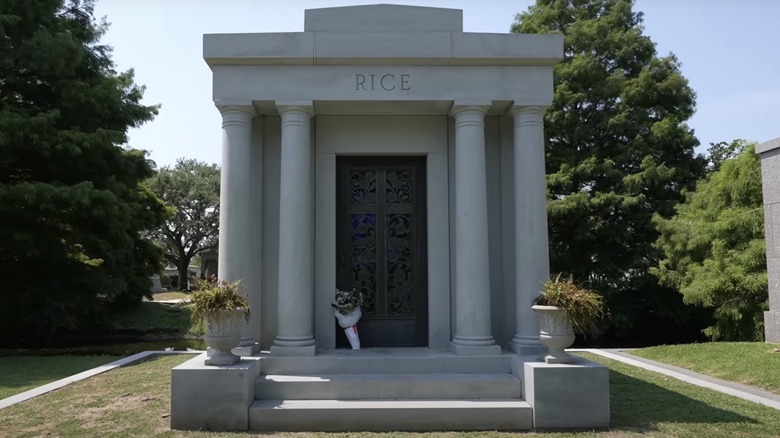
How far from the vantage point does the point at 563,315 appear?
634 centimetres

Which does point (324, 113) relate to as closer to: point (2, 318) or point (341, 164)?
point (341, 164)

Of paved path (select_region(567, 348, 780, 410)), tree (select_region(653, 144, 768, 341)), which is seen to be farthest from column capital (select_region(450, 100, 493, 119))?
tree (select_region(653, 144, 768, 341))

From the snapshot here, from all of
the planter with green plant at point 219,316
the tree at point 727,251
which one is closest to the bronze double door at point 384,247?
the planter with green plant at point 219,316

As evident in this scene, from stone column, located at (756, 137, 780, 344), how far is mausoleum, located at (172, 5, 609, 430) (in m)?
7.39

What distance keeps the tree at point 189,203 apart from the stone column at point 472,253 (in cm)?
3497

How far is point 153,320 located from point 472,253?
20.8m

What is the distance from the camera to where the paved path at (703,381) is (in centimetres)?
758

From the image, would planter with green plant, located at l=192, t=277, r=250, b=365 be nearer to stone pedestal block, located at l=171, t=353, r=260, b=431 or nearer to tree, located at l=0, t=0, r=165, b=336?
stone pedestal block, located at l=171, t=353, r=260, b=431

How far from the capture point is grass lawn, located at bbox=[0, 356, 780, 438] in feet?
19.5

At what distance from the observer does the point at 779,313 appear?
1187 cm

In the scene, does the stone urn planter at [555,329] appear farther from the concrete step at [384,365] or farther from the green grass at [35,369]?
the green grass at [35,369]

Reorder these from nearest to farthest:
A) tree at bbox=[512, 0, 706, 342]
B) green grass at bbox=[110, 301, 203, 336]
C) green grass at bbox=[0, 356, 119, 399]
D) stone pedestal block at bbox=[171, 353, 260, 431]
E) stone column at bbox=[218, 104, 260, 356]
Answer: stone pedestal block at bbox=[171, 353, 260, 431] → stone column at bbox=[218, 104, 260, 356] → green grass at bbox=[0, 356, 119, 399] → tree at bbox=[512, 0, 706, 342] → green grass at bbox=[110, 301, 203, 336]

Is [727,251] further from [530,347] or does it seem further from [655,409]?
[530,347]

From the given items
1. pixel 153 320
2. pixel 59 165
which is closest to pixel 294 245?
pixel 59 165
